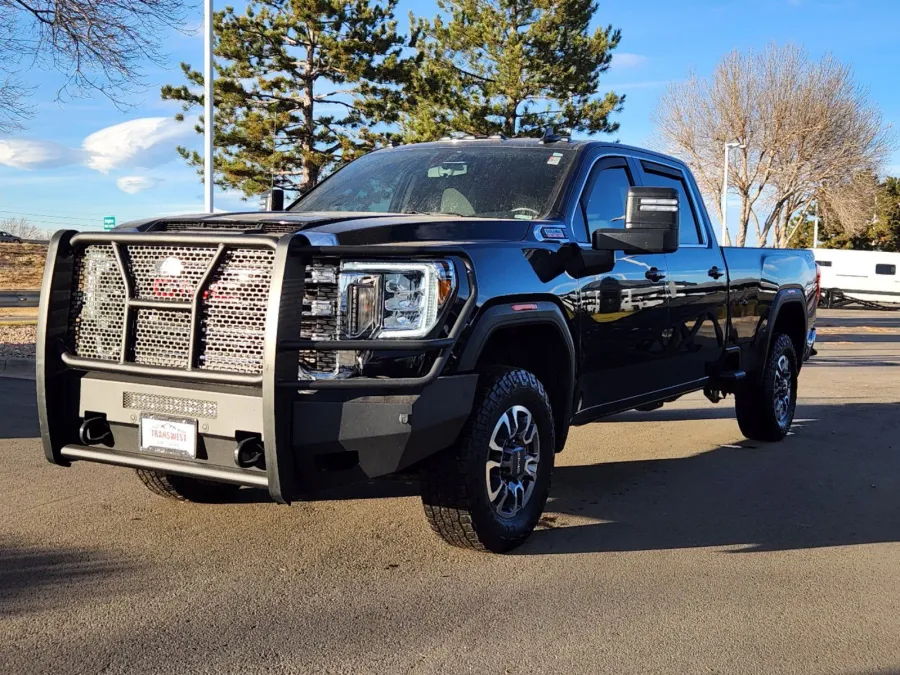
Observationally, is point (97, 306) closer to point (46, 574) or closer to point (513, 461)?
point (46, 574)

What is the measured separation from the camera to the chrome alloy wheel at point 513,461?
4414 millimetres

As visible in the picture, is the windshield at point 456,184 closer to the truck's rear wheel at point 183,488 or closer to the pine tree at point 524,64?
the truck's rear wheel at point 183,488

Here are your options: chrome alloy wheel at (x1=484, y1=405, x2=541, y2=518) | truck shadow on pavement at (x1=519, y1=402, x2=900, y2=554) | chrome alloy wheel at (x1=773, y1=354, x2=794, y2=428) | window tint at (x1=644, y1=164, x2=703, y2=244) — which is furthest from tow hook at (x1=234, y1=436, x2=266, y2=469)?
chrome alloy wheel at (x1=773, y1=354, x2=794, y2=428)

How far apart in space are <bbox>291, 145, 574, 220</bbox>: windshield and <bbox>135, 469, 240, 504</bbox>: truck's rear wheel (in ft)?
5.78

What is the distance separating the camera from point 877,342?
68.6ft

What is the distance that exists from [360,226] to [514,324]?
2.82 feet

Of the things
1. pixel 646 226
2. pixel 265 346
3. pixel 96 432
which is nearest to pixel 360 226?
pixel 265 346

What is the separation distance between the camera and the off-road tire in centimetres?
762

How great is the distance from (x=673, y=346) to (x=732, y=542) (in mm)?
1565

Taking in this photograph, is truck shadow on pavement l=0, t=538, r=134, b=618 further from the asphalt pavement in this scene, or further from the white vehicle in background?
the white vehicle in background

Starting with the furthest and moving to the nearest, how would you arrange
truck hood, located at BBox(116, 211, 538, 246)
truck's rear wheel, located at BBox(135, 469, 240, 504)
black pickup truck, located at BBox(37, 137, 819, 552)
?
1. truck's rear wheel, located at BBox(135, 469, 240, 504)
2. truck hood, located at BBox(116, 211, 538, 246)
3. black pickup truck, located at BBox(37, 137, 819, 552)

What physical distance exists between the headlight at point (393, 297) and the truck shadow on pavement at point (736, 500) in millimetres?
1424

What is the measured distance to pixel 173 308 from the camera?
3.95 metres

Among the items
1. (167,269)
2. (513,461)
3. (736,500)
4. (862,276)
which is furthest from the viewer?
(862,276)
